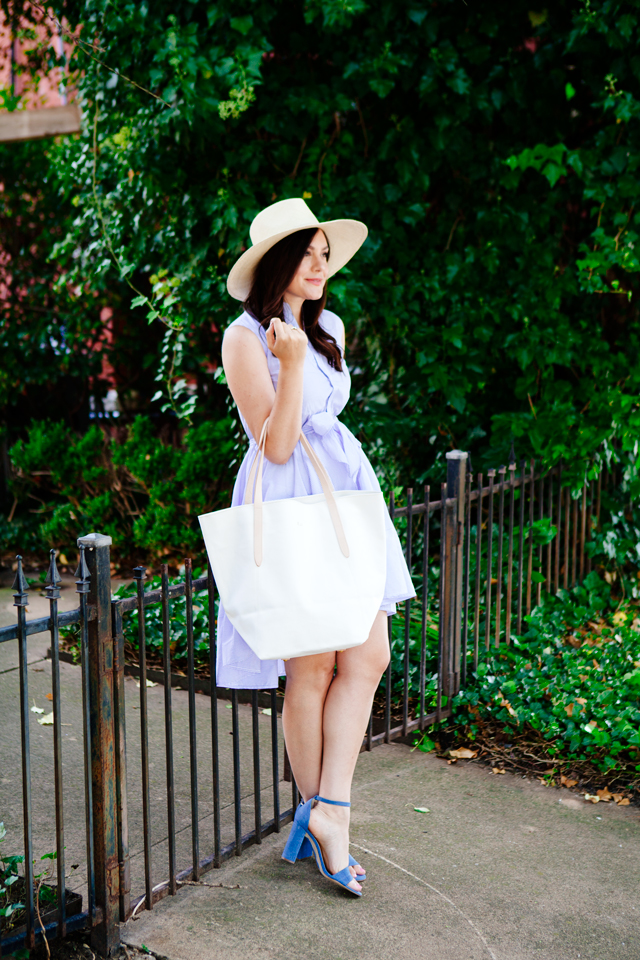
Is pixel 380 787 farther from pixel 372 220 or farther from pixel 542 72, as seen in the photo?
pixel 542 72

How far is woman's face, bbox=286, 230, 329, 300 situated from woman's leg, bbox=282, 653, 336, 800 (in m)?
1.07

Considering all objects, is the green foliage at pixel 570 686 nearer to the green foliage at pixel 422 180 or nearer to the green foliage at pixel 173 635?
the green foliage at pixel 422 180

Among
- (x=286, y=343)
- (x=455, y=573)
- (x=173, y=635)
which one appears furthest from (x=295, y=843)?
(x=173, y=635)

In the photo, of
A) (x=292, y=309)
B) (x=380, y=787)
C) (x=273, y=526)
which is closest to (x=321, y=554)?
(x=273, y=526)

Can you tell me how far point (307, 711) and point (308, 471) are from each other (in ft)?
2.31

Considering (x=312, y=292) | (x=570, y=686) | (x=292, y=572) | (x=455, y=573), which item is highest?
(x=312, y=292)

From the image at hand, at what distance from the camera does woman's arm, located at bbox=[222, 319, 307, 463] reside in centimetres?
234

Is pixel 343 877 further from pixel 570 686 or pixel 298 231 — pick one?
pixel 298 231

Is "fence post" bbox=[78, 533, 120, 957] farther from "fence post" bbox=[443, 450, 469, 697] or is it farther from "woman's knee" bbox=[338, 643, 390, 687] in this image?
"fence post" bbox=[443, 450, 469, 697]

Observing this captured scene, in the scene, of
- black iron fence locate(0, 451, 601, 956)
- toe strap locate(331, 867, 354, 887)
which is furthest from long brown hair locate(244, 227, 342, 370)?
toe strap locate(331, 867, 354, 887)

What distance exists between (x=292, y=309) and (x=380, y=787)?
1800mm

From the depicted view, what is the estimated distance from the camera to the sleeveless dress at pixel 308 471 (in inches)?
99.9

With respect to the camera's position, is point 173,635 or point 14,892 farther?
point 173,635

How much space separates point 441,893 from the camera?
8.54 ft
